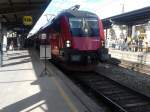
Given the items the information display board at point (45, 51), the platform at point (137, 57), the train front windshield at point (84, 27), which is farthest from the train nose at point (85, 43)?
the platform at point (137, 57)

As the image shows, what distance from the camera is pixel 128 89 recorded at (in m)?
Result: 12.8

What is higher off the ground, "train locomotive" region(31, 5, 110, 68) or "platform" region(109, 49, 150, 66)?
"train locomotive" region(31, 5, 110, 68)

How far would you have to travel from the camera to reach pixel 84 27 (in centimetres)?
1706

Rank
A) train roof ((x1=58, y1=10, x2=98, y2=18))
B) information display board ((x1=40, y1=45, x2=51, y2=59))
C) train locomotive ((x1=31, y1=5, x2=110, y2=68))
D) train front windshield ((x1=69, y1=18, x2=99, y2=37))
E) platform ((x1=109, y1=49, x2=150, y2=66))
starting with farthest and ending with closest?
1. platform ((x1=109, y1=49, x2=150, y2=66))
2. train roof ((x1=58, y1=10, x2=98, y2=18))
3. train front windshield ((x1=69, y1=18, x2=99, y2=37))
4. train locomotive ((x1=31, y1=5, x2=110, y2=68))
5. information display board ((x1=40, y1=45, x2=51, y2=59))

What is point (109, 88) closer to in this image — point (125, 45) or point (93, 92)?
point (93, 92)

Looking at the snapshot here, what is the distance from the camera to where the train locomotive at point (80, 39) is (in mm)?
16547

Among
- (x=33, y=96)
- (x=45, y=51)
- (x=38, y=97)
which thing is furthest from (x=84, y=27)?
(x=38, y=97)

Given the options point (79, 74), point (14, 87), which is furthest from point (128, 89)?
point (79, 74)

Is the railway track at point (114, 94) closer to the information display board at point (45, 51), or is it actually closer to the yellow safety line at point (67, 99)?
the yellow safety line at point (67, 99)

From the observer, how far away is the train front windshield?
55.1ft

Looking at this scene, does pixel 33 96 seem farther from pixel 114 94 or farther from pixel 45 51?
pixel 45 51

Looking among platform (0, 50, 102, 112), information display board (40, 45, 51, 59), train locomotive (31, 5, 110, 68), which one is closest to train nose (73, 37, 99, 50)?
train locomotive (31, 5, 110, 68)

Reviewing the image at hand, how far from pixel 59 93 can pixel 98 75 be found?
21.9ft

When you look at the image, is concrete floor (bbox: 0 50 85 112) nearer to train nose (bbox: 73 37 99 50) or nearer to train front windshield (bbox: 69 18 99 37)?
train nose (bbox: 73 37 99 50)
